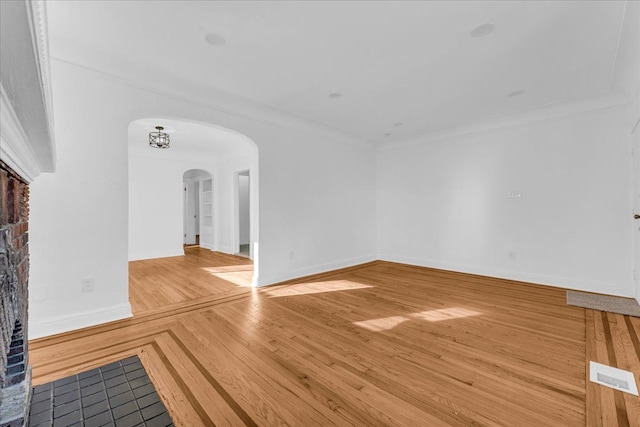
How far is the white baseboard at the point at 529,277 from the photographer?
3.63 meters

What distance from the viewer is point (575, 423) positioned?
1.46 m

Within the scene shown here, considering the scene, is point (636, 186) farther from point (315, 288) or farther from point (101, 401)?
point (101, 401)

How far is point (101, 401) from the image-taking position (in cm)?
163

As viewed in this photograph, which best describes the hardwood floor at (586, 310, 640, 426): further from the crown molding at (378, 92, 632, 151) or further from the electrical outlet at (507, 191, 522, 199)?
the crown molding at (378, 92, 632, 151)

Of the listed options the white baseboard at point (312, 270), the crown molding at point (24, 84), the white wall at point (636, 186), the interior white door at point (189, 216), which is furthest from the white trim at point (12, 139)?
the interior white door at point (189, 216)

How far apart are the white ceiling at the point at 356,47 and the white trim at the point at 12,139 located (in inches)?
57.9

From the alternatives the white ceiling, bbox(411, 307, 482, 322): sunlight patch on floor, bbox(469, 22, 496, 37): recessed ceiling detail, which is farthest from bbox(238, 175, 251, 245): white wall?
bbox(469, 22, 496, 37): recessed ceiling detail

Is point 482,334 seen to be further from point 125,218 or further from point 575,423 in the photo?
point 125,218

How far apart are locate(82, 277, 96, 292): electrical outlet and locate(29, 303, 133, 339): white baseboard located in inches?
8.4

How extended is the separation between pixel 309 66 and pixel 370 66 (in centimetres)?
63

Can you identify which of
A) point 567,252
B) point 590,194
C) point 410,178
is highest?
point 410,178

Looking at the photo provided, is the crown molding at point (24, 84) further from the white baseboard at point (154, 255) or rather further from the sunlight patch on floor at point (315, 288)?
the white baseboard at point (154, 255)

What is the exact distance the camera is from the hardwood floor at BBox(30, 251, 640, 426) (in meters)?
1.56

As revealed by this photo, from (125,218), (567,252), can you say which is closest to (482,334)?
(567,252)
